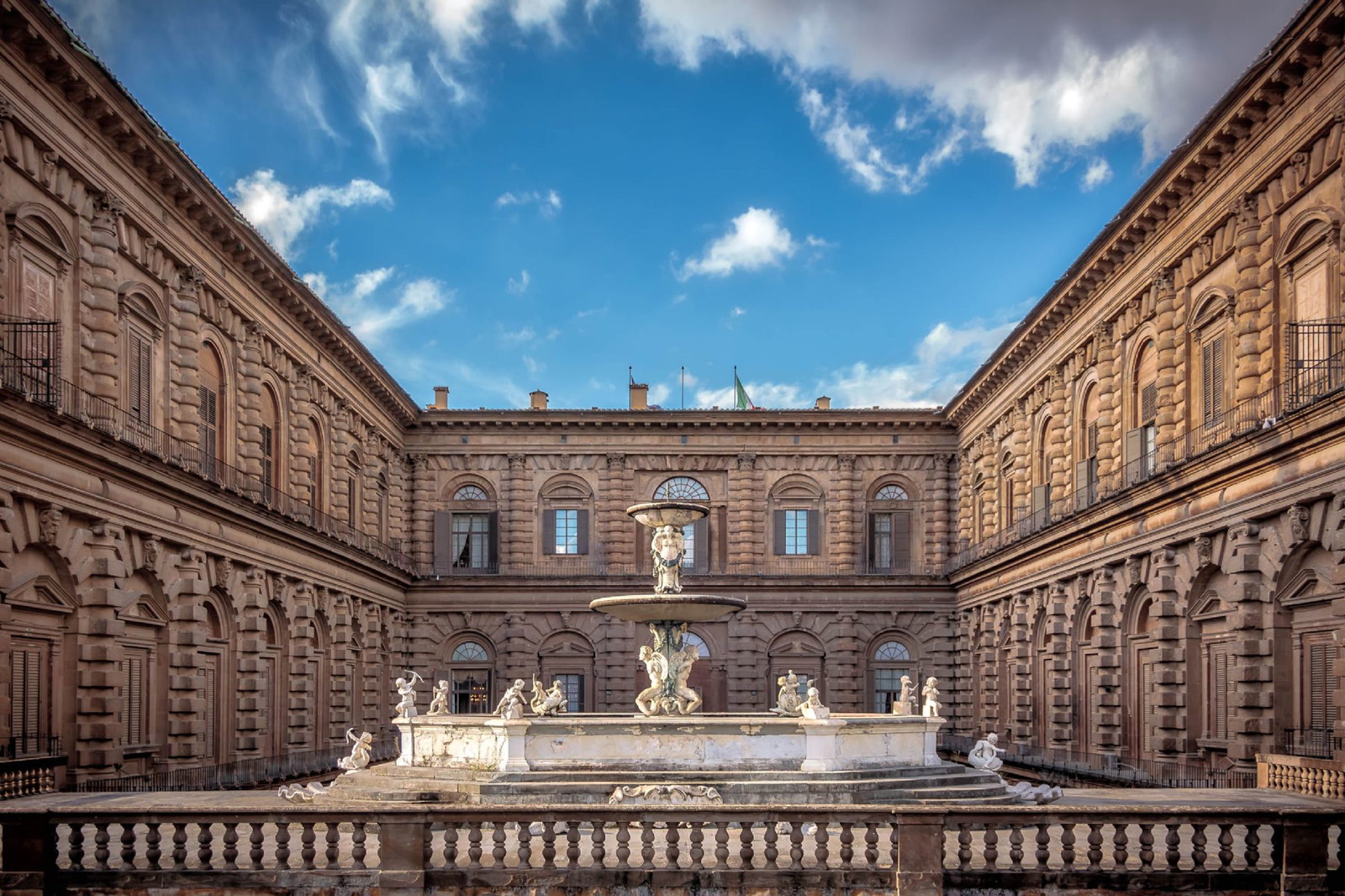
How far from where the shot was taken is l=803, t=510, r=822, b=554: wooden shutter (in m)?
53.4

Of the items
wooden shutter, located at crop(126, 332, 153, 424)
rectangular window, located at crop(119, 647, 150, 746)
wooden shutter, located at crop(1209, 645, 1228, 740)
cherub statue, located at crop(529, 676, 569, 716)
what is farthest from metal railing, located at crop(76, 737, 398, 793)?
wooden shutter, located at crop(1209, 645, 1228, 740)

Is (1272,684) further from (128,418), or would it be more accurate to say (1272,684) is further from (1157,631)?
(128,418)

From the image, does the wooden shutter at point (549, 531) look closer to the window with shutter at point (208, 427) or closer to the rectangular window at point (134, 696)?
the window with shutter at point (208, 427)

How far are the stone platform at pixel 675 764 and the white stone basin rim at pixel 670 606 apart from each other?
9.19ft

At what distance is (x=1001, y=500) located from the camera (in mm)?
47469

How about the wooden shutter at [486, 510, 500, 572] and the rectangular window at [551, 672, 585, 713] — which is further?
the wooden shutter at [486, 510, 500, 572]

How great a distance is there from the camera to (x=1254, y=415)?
88.3ft

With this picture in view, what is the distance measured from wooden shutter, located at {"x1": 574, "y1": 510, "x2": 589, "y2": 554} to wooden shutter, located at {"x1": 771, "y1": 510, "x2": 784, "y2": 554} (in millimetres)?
7018

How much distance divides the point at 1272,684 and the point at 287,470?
25846mm

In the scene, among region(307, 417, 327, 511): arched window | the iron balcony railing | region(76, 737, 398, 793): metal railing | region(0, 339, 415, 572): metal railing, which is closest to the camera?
the iron balcony railing

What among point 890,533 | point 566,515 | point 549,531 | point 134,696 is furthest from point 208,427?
point 890,533

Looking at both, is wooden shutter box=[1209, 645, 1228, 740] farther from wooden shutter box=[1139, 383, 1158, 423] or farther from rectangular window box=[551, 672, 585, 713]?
rectangular window box=[551, 672, 585, 713]

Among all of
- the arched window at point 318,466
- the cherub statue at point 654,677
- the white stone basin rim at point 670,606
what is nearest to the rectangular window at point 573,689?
the arched window at point 318,466

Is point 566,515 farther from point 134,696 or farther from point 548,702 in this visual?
point 548,702
